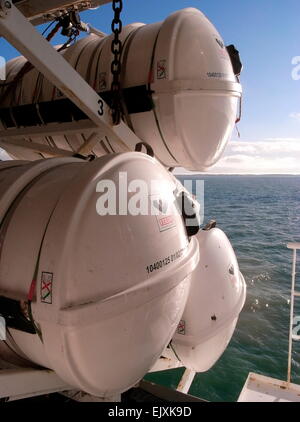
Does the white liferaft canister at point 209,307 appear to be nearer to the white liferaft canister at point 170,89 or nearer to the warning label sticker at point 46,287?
the white liferaft canister at point 170,89

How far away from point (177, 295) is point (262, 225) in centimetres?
2925

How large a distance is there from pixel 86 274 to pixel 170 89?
4.54 feet

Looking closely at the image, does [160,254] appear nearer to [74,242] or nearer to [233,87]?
[74,242]

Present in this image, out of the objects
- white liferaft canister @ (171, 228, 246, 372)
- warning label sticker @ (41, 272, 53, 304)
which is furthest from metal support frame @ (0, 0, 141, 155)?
white liferaft canister @ (171, 228, 246, 372)

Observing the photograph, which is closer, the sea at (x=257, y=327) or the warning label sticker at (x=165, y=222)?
the warning label sticker at (x=165, y=222)

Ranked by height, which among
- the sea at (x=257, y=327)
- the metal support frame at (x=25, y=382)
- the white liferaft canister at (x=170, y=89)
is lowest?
the sea at (x=257, y=327)

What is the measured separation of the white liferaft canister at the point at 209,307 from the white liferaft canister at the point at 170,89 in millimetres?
790

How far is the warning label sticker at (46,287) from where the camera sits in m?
1.24

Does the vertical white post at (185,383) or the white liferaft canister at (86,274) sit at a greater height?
the white liferaft canister at (86,274)

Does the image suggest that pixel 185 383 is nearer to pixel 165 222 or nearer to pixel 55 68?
pixel 165 222

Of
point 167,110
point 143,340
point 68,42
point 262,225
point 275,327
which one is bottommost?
point 262,225

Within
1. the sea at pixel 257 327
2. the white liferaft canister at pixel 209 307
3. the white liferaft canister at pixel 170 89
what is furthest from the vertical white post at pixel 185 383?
the sea at pixel 257 327

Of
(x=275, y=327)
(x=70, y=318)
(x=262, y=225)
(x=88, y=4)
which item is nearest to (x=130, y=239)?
(x=70, y=318)

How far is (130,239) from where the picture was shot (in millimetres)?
1429
